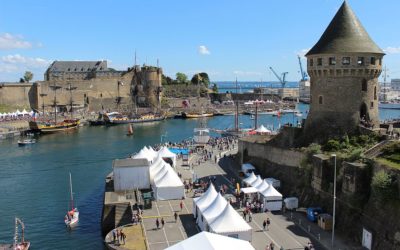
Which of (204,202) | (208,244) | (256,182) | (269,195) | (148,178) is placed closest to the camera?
(208,244)

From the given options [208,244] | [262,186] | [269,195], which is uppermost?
[208,244]

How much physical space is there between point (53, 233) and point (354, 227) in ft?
69.8

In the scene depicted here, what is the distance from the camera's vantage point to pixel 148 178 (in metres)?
37.9

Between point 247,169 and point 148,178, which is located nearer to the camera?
Result: point 148,178

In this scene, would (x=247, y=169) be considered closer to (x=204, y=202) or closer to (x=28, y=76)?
(x=204, y=202)

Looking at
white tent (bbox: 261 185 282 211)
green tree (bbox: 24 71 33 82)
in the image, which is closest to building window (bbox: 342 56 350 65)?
white tent (bbox: 261 185 282 211)

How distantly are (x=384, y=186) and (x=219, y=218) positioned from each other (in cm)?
934

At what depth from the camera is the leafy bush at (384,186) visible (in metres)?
23.4

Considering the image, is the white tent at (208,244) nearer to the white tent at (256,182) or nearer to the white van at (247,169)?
the white tent at (256,182)

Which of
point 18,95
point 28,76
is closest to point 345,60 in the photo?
point 18,95

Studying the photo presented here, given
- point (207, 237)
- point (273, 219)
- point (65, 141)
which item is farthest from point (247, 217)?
point (65, 141)

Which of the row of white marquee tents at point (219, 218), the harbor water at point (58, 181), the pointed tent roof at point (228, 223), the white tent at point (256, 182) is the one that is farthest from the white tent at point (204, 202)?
the harbor water at point (58, 181)

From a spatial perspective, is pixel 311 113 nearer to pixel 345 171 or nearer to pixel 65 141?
pixel 345 171

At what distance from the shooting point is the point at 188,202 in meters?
34.2
